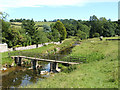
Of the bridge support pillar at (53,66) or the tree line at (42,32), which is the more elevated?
the tree line at (42,32)

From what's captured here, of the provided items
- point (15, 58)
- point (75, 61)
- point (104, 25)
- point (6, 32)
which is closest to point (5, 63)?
point (15, 58)

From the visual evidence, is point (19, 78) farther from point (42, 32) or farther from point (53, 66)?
point (42, 32)

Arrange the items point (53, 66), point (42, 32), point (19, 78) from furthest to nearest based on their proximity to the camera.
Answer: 1. point (42, 32)
2. point (53, 66)
3. point (19, 78)

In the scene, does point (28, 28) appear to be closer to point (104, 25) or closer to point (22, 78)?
point (22, 78)

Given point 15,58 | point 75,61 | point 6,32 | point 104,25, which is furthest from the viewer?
point 104,25

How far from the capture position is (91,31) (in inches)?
4515

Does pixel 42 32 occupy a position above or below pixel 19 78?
above

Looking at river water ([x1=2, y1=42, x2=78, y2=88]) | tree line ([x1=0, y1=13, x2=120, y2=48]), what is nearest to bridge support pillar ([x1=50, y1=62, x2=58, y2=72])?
river water ([x1=2, y1=42, x2=78, y2=88])

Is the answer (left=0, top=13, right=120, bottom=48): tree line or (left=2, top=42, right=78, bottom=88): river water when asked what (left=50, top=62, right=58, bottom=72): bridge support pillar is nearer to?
(left=2, top=42, right=78, bottom=88): river water

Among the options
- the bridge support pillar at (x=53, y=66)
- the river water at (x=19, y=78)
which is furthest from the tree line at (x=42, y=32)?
the bridge support pillar at (x=53, y=66)

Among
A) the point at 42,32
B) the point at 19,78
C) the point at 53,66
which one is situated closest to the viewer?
the point at 19,78

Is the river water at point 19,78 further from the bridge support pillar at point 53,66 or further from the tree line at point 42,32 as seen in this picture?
the tree line at point 42,32

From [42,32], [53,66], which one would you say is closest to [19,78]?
[53,66]

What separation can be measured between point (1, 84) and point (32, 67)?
11.2m
